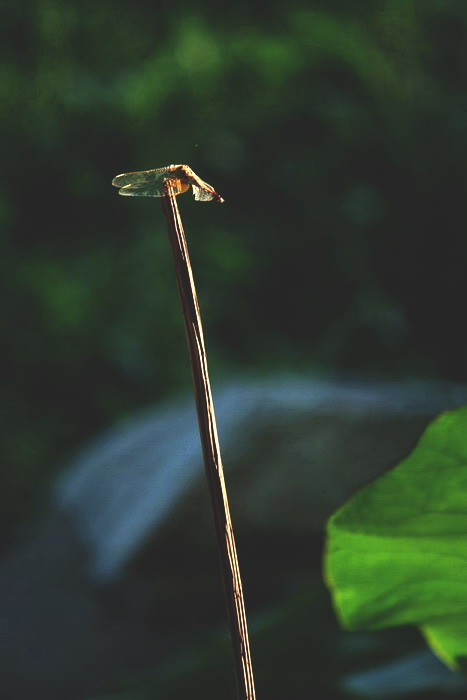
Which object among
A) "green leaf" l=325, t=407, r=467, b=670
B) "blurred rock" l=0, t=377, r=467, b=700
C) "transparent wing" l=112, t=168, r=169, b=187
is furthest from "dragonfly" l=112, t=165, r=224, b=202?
"blurred rock" l=0, t=377, r=467, b=700

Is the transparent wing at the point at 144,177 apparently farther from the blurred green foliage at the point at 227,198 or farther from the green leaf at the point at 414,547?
the blurred green foliage at the point at 227,198

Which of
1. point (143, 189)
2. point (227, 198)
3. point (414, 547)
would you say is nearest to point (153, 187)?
point (143, 189)

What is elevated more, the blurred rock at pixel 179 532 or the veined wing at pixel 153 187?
the blurred rock at pixel 179 532

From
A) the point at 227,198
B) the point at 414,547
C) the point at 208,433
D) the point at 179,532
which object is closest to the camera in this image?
the point at 208,433

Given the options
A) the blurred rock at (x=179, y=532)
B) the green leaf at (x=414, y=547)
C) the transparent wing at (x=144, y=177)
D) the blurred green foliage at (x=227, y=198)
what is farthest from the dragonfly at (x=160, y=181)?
the blurred green foliage at (x=227, y=198)

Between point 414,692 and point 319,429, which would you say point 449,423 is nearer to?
point 414,692

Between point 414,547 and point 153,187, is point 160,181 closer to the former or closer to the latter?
point 153,187
